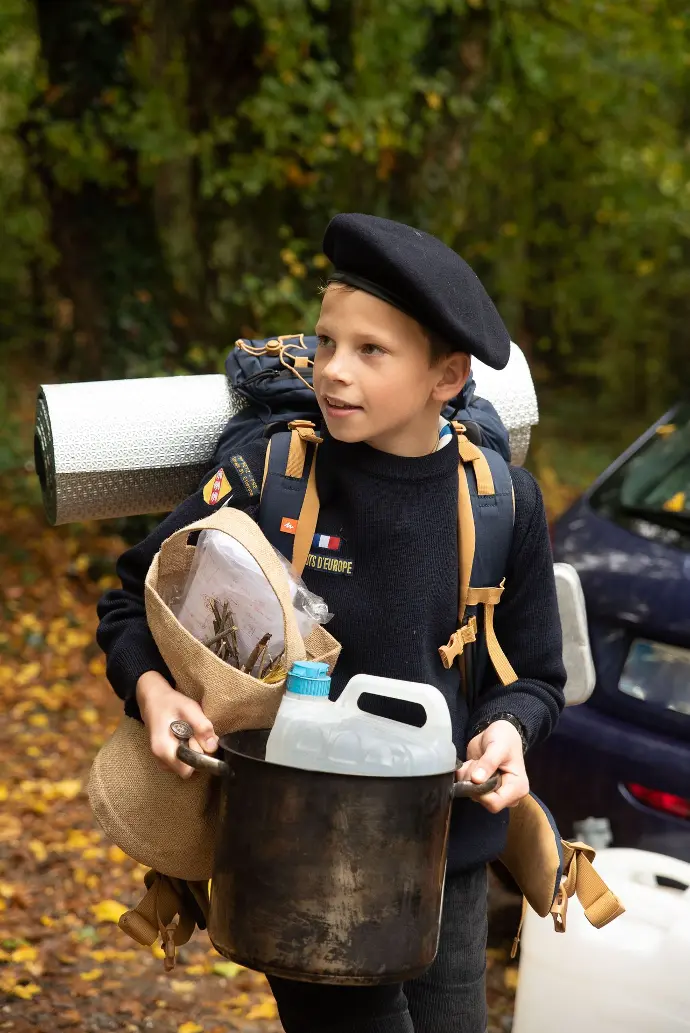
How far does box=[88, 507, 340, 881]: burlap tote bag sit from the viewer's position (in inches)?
81.7

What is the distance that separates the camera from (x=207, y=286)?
309 inches

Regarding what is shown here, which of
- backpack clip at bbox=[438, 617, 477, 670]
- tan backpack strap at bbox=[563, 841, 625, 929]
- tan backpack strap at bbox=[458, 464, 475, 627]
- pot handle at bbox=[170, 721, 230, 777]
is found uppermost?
tan backpack strap at bbox=[458, 464, 475, 627]

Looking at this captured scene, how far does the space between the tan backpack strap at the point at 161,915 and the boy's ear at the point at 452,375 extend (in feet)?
3.15

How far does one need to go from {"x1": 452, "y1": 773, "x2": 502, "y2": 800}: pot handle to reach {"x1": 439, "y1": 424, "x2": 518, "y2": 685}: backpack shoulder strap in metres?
0.28

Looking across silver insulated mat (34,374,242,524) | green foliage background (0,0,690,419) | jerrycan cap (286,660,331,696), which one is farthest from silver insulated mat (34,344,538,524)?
green foliage background (0,0,690,419)

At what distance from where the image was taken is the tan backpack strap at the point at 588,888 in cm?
246

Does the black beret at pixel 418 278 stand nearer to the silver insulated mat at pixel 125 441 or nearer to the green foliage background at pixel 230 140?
the silver insulated mat at pixel 125 441

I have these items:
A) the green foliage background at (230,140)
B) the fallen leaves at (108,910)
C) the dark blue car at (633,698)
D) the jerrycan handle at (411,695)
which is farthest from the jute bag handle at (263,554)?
the green foliage background at (230,140)

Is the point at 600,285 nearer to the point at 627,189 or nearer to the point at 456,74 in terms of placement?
the point at 627,189

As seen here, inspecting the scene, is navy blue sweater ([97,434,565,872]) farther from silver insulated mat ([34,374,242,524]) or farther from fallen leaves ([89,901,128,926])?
fallen leaves ([89,901,128,926])

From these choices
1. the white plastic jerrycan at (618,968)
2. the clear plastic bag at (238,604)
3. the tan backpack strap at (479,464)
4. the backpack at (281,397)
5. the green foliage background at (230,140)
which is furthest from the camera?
the green foliage background at (230,140)

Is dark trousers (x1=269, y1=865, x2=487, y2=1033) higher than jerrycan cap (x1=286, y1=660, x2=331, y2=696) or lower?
lower

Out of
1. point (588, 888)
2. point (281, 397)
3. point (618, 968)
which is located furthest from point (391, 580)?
point (618, 968)

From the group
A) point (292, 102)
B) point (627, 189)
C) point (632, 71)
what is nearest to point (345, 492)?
point (292, 102)
